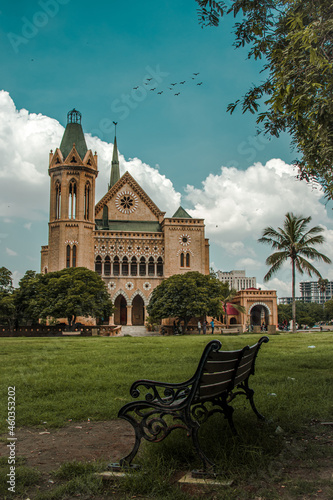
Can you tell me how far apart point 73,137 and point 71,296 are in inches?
995

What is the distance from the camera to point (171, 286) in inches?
1515

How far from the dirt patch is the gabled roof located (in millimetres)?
51541

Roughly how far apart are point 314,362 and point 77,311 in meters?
26.7

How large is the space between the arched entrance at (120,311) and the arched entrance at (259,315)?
15694 mm

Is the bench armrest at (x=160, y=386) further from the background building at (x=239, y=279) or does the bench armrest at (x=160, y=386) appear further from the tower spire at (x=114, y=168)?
the background building at (x=239, y=279)

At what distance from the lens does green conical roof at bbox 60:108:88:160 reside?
170ft

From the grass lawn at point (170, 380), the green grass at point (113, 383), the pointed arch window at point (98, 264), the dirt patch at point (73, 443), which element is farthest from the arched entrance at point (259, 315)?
the dirt patch at point (73, 443)

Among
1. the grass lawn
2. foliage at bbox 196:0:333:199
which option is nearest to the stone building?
the grass lawn

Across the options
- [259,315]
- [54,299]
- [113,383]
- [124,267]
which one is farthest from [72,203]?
[113,383]

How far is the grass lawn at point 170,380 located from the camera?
11.3ft

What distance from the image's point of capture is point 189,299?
36.8 m

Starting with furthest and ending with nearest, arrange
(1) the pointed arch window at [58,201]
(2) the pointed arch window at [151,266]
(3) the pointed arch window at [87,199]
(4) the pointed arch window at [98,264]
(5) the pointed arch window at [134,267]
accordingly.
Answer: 1. (2) the pointed arch window at [151,266]
2. (5) the pointed arch window at [134,267]
3. (4) the pointed arch window at [98,264]
4. (3) the pointed arch window at [87,199]
5. (1) the pointed arch window at [58,201]

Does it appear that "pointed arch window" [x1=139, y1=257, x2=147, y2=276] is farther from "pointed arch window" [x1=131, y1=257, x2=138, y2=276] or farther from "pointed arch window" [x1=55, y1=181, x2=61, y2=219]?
"pointed arch window" [x1=55, y1=181, x2=61, y2=219]

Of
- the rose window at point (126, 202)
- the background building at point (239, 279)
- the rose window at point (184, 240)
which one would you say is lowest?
the rose window at point (184, 240)
